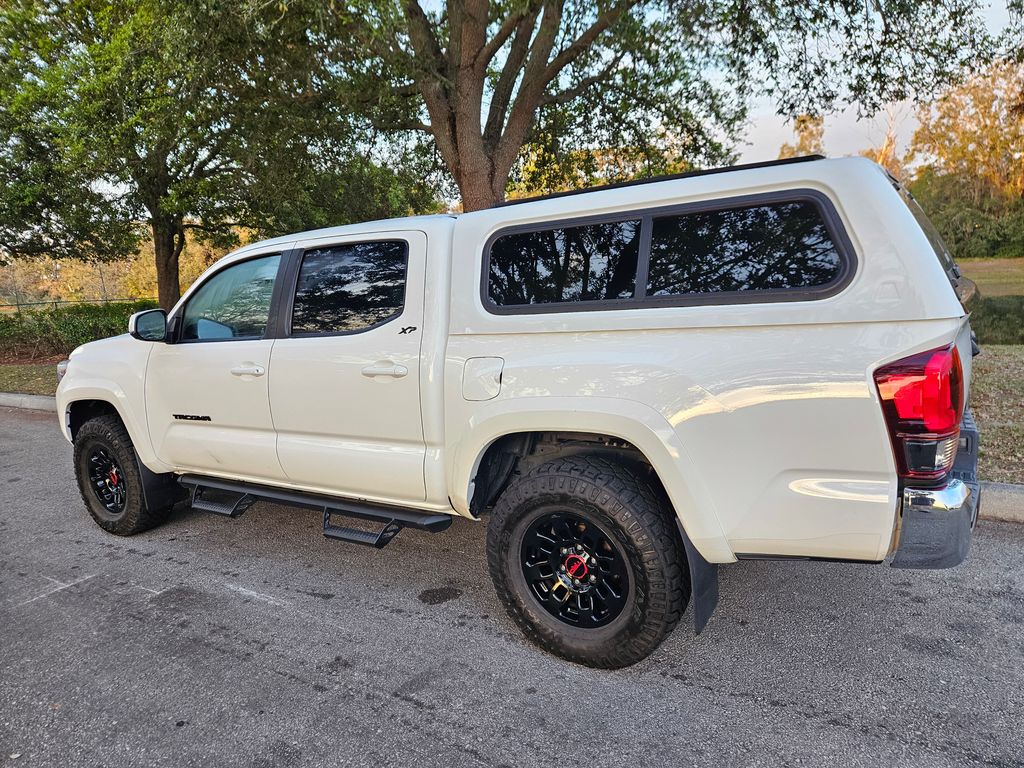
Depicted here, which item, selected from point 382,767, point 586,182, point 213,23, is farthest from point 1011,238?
point 382,767

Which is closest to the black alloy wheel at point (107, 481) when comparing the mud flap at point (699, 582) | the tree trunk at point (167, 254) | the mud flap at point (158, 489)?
the mud flap at point (158, 489)

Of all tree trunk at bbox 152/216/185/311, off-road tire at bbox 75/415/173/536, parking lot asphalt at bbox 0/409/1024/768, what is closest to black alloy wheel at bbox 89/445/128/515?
off-road tire at bbox 75/415/173/536

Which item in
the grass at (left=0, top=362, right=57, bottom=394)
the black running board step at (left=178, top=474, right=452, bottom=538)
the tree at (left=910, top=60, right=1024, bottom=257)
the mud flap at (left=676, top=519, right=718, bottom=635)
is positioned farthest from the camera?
the tree at (left=910, top=60, right=1024, bottom=257)

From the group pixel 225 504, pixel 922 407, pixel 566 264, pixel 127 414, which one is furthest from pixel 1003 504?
pixel 127 414

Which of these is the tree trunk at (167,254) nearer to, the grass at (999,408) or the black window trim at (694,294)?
the grass at (999,408)

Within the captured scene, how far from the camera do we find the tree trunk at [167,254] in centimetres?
1819

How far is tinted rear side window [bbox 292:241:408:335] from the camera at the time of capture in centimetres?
333

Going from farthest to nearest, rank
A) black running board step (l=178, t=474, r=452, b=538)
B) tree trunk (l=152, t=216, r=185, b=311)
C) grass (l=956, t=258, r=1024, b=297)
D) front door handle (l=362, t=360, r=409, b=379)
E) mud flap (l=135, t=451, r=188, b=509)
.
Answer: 1. grass (l=956, t=258, r=1024, b=297)
2. tree trunk (l=152, t=216, r=185, b=311)
3. mud flap (l=135, t=451, r=188, b=509)
4. black running board step (l=178, t=474, r=452, b=538)
5. front door handle (l=362, t=360, r=409, b=379)

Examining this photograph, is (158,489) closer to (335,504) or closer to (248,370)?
(248,370)

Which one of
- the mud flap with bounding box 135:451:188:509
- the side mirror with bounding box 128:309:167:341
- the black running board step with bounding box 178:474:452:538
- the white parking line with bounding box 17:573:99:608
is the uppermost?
the side mirror with bounding box 128:309:167:341

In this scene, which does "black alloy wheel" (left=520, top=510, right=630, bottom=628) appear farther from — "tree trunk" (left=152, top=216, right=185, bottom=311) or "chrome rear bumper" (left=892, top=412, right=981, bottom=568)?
"tree trunk" (left=152, top=216, right=185, bottom=311)

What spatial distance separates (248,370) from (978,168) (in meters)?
49.2

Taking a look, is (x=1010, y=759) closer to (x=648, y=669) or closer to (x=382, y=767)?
(x=648, y=669)

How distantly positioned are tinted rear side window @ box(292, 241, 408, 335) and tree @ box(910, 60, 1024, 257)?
134 feet
